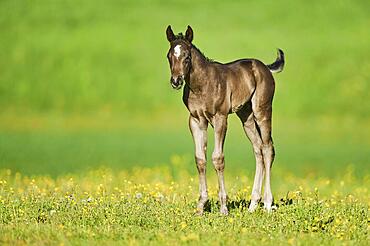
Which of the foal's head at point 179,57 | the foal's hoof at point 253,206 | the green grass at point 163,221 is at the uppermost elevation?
the foal's head at point 179,57

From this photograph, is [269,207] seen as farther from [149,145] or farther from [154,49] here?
[154,49]

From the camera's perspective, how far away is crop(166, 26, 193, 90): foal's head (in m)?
13.1

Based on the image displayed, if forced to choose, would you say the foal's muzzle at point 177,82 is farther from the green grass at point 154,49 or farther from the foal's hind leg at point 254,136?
the green grass at point 154,49

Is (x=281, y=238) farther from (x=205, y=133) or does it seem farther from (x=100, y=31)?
(x=100, y=31)

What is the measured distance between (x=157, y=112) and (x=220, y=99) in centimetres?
2521

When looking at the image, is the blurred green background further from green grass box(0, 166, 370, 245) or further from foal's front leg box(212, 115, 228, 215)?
foal's front leg box(212, 115, 228, 215)

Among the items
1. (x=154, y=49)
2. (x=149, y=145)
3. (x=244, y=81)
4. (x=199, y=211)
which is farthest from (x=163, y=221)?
(x=154, y=49)

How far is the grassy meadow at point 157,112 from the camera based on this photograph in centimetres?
1446

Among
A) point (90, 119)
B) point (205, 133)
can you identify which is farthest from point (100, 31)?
point (205, 133)

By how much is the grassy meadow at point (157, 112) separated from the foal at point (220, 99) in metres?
0.87

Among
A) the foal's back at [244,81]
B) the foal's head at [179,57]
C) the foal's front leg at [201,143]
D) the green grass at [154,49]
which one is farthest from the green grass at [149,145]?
the foal's head at [179,57]

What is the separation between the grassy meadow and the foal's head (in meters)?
2.26

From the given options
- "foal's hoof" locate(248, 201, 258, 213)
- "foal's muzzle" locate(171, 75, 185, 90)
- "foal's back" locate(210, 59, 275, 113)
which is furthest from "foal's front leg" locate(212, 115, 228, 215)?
"foal's muzzle" locate(171, 75, 185, 90)

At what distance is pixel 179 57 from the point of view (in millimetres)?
13352
